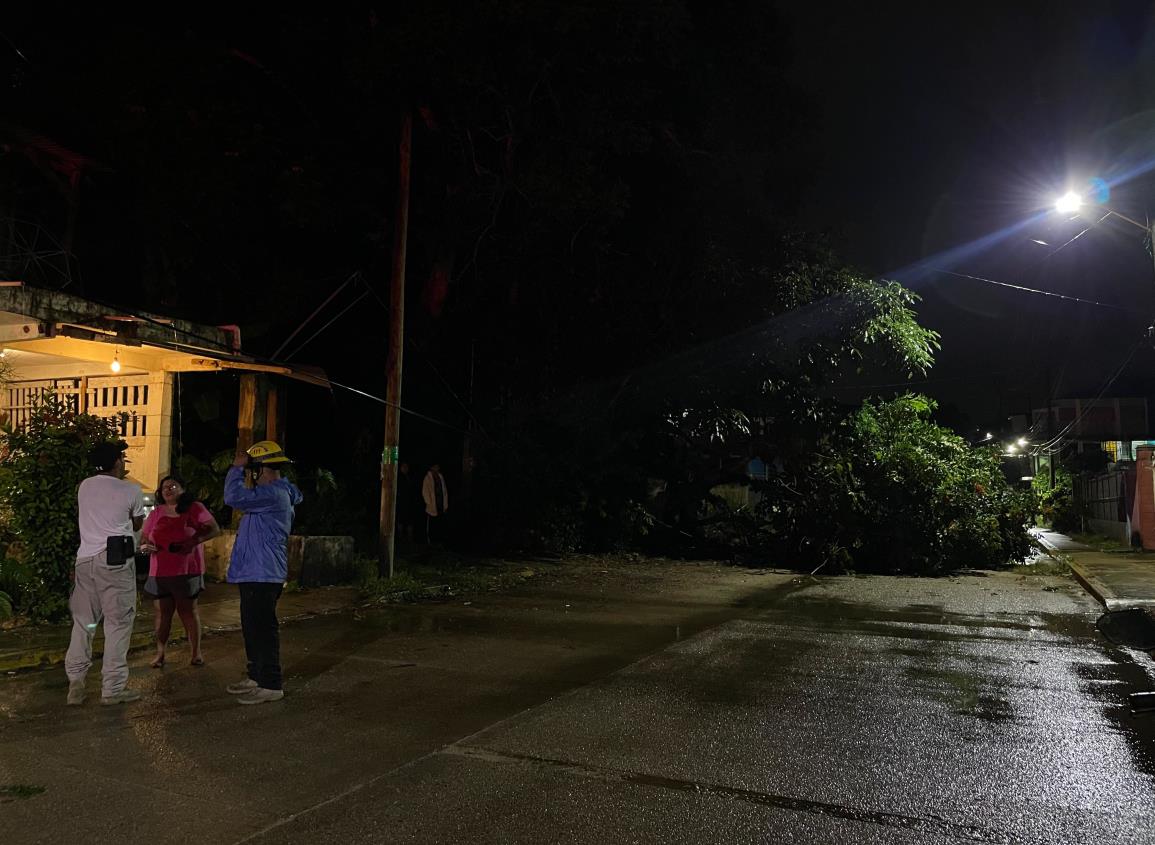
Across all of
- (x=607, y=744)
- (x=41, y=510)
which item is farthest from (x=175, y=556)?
(x=607, y=744)

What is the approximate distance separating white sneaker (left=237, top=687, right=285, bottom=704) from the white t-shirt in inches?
56.0

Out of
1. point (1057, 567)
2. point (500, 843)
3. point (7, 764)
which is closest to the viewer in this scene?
point (500, 843)

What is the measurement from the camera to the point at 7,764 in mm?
5008

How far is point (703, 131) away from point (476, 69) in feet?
16.9

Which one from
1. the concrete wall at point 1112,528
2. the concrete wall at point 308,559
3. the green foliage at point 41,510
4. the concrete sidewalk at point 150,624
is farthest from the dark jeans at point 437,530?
the concrete wall at point 1112,528

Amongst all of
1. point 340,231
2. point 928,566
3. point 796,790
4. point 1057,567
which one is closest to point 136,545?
point 796,790

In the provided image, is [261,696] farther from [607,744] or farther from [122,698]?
[607,744]

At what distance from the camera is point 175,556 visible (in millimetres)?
7473

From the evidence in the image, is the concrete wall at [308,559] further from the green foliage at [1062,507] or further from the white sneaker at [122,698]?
the green foliage at [1062,507]

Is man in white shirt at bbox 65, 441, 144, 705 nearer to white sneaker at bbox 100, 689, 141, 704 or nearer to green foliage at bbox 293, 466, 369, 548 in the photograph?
white sneaker at bbox 100, 689, 141, 704

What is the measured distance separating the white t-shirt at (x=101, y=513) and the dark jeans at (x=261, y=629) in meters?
0.95

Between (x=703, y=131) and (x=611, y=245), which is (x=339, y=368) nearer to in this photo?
(x=611, y=245)

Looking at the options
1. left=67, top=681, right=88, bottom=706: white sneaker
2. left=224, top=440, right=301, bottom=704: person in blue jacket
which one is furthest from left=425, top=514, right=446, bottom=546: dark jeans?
left=67, top=681, right=88, bottom=706: white sneaker

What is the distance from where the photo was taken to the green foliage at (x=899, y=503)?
1742cm
